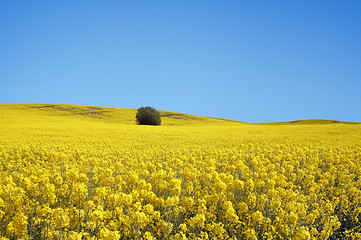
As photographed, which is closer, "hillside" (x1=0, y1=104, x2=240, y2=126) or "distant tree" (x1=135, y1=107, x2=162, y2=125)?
"distant tree" (x1=135, y1=107, x2=162, y2=125)

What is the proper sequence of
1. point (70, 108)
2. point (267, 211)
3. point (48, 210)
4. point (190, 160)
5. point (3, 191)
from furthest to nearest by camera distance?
point (70, 108) → point (190, 160) → point (267, 211) → point (3, 191) → point (48, 210)

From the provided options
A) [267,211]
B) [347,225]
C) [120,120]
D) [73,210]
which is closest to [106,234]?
[73,210]

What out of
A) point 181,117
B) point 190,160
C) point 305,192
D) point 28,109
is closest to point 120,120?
point 181,117

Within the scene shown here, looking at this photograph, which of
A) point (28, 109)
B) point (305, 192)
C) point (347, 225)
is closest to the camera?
point (347, 225)

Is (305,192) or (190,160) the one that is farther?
(190,160)

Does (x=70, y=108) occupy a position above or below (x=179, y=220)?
above

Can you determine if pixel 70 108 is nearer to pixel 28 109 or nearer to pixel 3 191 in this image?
pixel 28 109

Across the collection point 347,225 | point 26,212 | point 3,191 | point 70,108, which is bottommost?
point 347,225

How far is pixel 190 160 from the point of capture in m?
14.1

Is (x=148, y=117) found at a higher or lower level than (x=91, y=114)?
lower

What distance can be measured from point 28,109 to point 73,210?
84.0 m

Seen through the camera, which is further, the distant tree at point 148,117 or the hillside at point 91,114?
the hillside at point 91,114

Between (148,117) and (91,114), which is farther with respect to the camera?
(91,114)

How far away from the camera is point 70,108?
82.6 m
